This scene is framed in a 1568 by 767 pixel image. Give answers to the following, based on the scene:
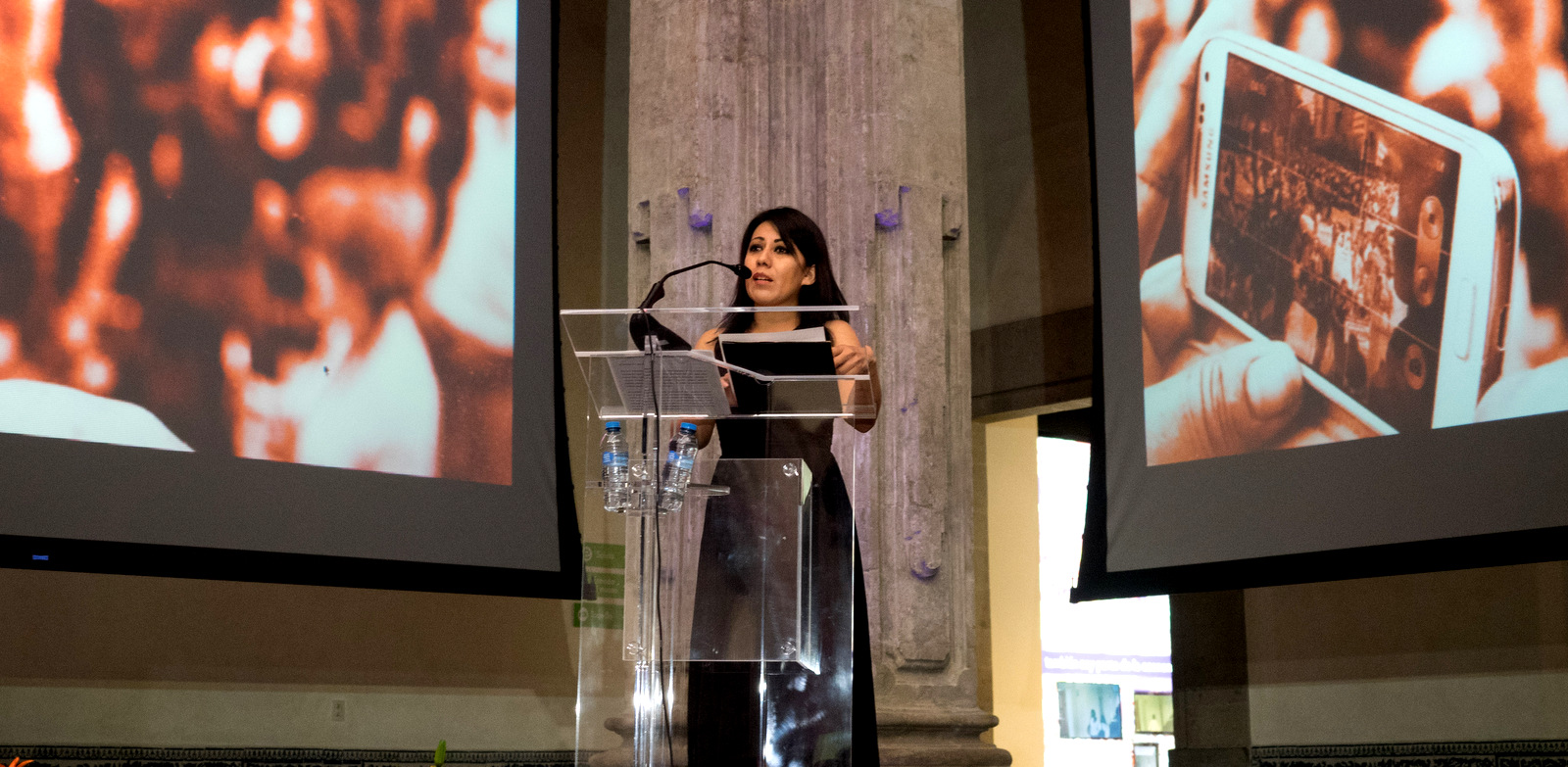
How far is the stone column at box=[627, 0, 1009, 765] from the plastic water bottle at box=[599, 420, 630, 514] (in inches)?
80.7

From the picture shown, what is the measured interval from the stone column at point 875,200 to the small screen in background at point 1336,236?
0.89 m

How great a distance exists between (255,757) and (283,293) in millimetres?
1831

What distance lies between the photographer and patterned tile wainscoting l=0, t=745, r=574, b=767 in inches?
172

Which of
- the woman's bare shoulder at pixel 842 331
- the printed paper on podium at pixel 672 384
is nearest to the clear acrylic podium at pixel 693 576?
the printed paper on podium at pixel 672 384

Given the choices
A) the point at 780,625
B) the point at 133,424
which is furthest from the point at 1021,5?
the point at 780,625

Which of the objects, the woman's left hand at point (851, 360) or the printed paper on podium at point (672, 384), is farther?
the woman's left hand at point (851, 360)

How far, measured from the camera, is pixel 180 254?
3838 millimetres

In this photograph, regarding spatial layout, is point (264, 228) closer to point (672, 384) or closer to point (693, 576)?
point (672, 384)

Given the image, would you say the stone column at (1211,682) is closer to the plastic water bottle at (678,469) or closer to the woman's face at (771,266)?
the woman's face at (771,266)


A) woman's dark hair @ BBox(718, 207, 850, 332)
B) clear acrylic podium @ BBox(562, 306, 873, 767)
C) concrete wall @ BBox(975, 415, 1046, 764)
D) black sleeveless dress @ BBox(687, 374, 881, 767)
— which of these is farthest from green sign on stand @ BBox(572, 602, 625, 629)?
concrete wall @ BBox(975, 415, 1046, 764)

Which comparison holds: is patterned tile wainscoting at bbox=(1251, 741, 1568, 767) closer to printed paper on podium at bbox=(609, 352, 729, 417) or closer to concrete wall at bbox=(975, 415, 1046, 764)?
A: concrete wall at bbox=(975, 415, 1046, 764)

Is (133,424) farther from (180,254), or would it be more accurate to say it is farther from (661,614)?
(661,614)

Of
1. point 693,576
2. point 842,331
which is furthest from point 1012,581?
point 693,576

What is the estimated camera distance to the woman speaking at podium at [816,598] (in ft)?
7.25
